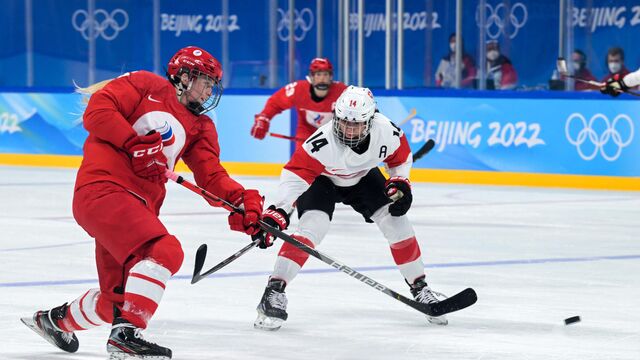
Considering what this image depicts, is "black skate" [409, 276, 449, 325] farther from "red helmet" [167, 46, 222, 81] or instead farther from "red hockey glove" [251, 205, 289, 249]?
"red helmet" [167, 46, 222, 81]

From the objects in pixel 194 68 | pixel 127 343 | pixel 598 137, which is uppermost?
pixel 194 68

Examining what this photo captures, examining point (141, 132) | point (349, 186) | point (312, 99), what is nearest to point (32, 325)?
point (141, 132)

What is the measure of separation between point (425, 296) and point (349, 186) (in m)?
0.53

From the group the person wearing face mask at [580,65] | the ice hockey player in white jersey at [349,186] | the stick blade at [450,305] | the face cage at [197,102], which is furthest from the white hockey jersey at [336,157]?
the person wearing face mask at [580,65]

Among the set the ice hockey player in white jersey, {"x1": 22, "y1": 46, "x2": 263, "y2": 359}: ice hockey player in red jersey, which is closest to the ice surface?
the ice hockey player in white jersey

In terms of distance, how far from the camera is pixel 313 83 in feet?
30.6

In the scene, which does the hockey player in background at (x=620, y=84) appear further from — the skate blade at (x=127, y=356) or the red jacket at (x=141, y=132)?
the skate blade at (x=127, y=356)

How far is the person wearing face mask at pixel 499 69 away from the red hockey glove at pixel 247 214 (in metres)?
8.01

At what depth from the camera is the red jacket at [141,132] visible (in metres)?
4.09

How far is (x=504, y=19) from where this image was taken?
1253 cm

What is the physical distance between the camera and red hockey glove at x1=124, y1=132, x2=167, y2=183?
3998 mm

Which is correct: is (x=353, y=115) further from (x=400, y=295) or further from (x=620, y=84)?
(x=620, y=84)

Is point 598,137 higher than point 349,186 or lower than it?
lower

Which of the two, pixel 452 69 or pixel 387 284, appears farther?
pixel 452 69
